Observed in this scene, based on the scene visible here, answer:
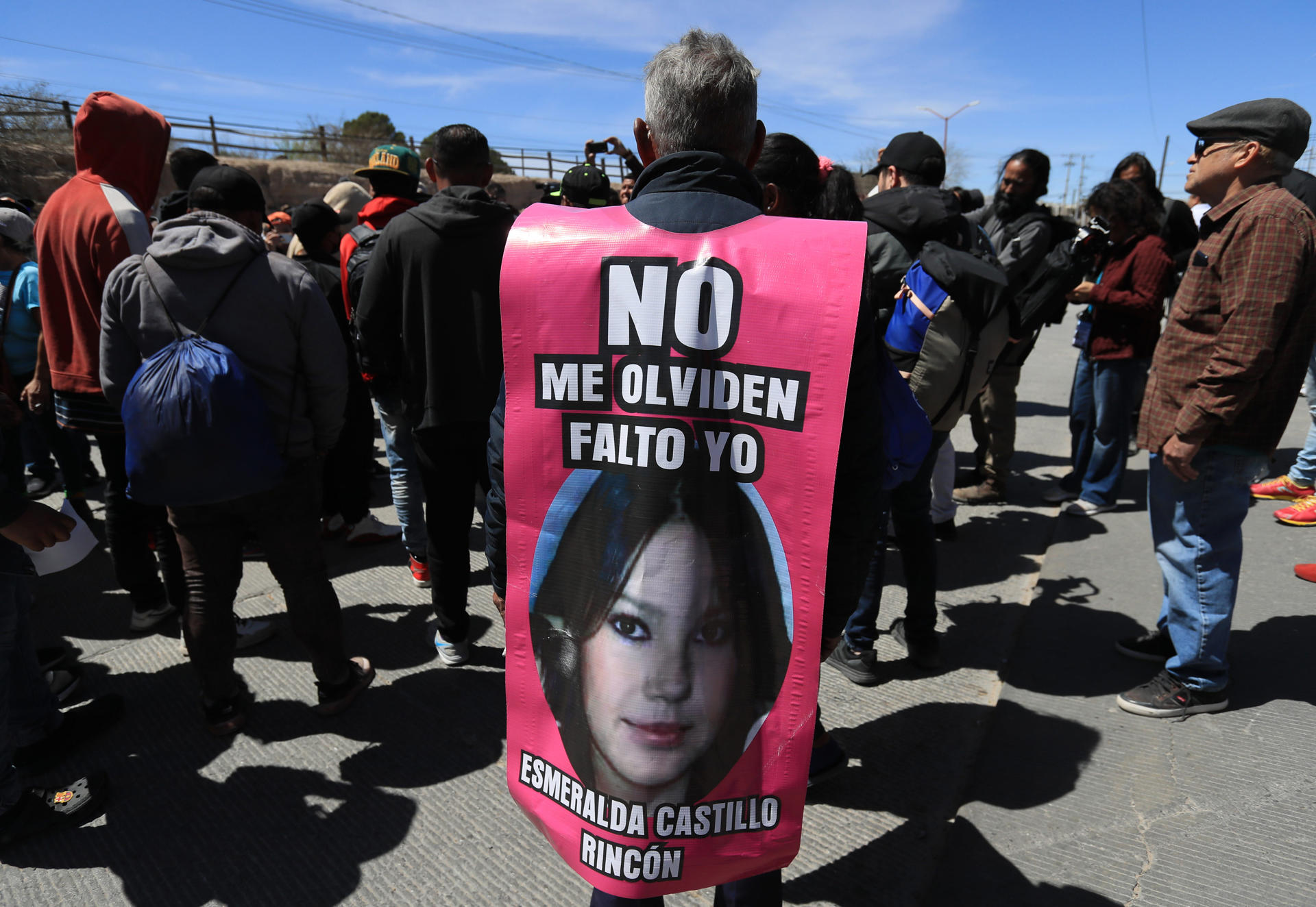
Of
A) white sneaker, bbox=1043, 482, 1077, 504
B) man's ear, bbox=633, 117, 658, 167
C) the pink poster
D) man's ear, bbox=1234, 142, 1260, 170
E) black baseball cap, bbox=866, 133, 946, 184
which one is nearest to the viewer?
the pink poster

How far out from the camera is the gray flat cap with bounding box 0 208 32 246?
3994 millimetres

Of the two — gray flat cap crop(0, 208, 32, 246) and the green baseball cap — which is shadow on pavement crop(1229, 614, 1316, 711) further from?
gray flat cap crop(0, 208, 32, 246)

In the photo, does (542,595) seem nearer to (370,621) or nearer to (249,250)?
(249,250)

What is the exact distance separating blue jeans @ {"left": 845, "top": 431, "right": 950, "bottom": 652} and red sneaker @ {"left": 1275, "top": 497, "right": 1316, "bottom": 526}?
294 cm

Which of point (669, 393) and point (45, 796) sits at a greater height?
point (669, 393)

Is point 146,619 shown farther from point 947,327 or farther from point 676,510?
point 947,327

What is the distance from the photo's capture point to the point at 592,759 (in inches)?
54.4

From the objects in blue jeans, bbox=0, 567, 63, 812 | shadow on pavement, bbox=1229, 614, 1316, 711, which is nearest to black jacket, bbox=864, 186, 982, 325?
shadow on pavement, bbox=1229, 614, 1316, 711

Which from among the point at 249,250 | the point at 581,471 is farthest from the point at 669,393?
the point at 249,250

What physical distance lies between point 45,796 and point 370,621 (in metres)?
1.40

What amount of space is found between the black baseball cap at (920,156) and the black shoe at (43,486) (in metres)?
6.03

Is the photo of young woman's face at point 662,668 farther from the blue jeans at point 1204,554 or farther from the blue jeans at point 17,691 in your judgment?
the blue jeans at point 1204,554

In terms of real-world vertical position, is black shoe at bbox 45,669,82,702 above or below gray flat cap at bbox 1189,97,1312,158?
below

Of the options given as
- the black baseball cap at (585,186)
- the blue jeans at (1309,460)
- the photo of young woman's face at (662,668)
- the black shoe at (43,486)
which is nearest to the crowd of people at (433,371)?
the photo of young woman's face at (662,668)
